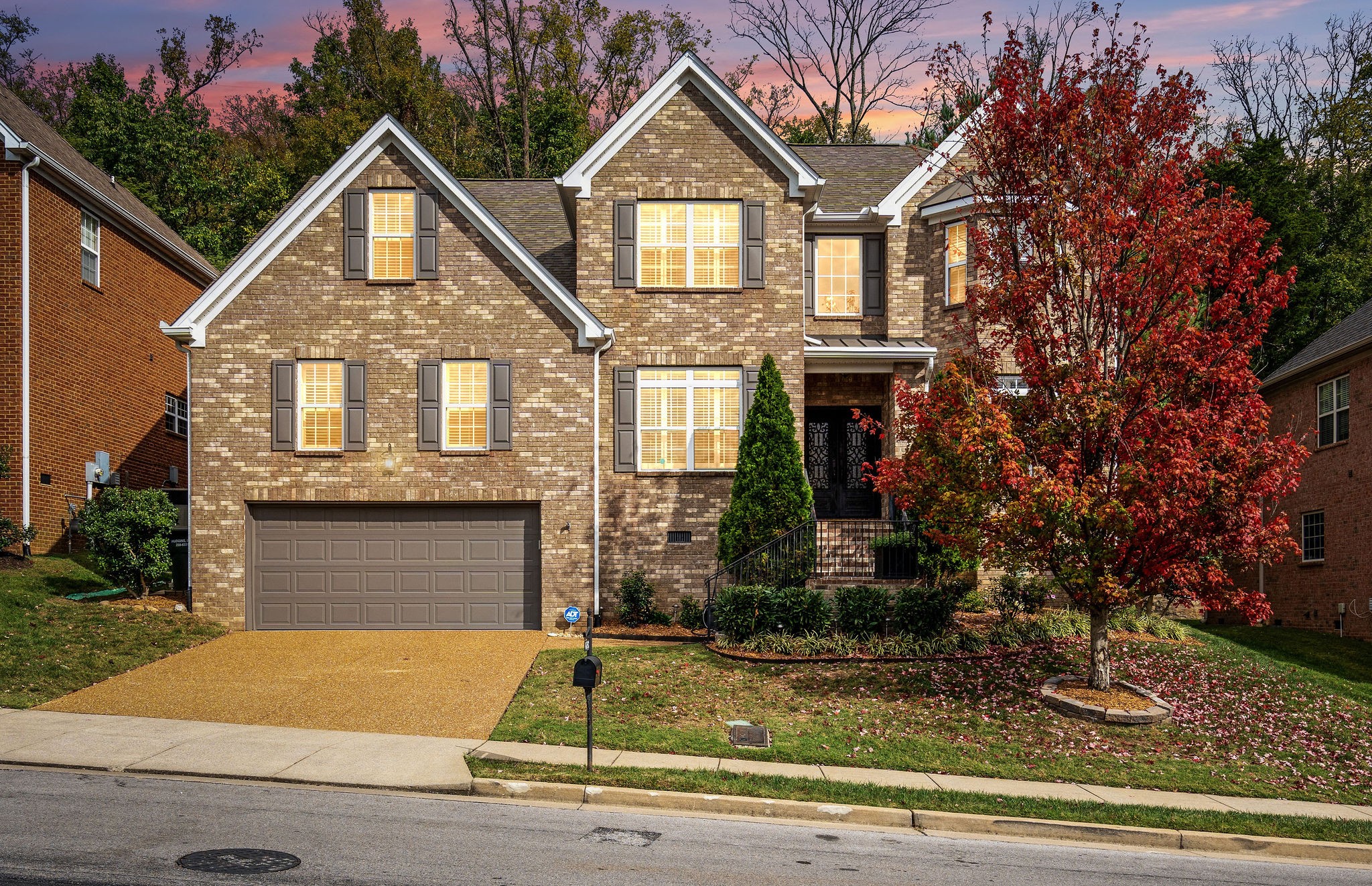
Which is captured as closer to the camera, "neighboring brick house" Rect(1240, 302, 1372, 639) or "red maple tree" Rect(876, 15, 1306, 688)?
"red maple tree" Rect(876, 15, 1306, 688)

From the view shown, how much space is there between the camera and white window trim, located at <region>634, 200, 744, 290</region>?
19.7 m

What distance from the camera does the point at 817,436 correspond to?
22406 mm

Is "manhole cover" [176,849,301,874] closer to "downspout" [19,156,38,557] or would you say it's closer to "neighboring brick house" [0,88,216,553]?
"downspout" [19,156,38,557]

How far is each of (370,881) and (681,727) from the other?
5.83 metres

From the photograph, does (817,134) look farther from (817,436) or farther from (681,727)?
(681,727)

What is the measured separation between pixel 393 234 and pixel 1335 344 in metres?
20.3

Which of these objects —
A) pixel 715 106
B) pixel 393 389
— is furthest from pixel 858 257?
pixel 393 389

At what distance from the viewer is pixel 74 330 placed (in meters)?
21.6

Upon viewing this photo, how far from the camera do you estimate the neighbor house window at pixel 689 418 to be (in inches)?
766

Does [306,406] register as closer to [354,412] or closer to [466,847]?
[354,412]

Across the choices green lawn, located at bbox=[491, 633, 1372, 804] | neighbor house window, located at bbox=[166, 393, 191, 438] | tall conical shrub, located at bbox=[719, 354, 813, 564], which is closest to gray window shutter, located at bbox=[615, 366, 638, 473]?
tall conical shrub, located at bbox=[719, 354, 813, 564]

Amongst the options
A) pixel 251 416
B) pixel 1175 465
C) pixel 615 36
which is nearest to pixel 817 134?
pixel 615 36

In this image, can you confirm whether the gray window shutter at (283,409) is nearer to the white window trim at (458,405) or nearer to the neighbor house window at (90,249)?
the white window trim at (458,405)

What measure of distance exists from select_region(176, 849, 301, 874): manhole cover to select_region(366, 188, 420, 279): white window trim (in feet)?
41.8
